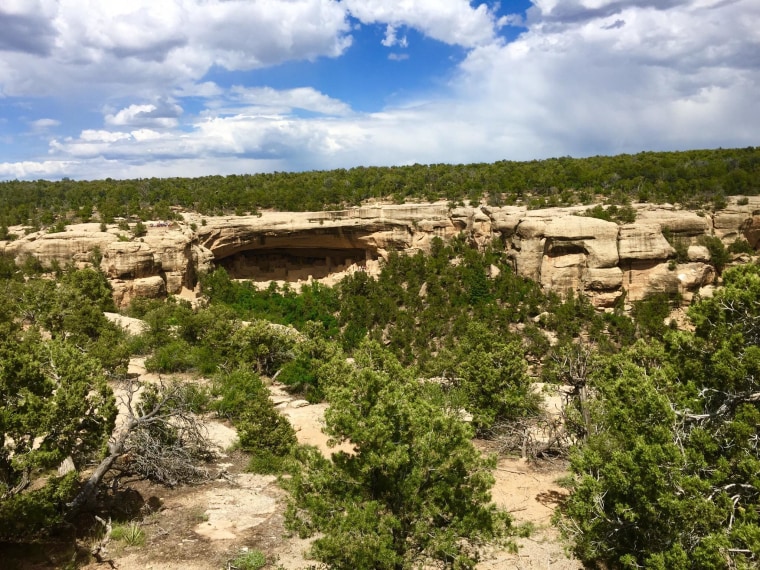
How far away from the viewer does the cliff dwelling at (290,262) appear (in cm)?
4691

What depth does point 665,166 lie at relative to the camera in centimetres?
4841

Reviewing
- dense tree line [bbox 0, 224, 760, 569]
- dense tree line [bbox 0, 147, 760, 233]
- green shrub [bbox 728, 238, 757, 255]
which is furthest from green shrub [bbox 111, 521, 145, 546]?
green shrub [bbox 728, 238, 757, 255]

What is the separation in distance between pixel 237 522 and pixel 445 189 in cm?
4034

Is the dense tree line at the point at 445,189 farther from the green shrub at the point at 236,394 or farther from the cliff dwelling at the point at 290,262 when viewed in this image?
the green shrub at the point at 236,394

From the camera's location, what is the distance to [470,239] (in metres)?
41.9

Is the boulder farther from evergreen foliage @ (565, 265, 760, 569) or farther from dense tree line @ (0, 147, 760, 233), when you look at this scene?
evergreen foliage @ (565, 265, 760, 569)

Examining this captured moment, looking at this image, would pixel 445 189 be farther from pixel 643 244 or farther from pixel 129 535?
pixel 129 535

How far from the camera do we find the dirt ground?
1149 cm

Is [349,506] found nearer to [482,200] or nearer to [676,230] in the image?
[676,230]

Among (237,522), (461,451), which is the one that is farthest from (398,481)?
(237,522)

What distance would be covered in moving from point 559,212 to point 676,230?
25.7 ft

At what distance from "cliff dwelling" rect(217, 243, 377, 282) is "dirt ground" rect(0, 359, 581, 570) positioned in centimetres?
3045

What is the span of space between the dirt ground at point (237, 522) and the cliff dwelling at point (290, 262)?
3045 cm

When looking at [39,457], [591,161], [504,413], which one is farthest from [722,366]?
[591,161]
